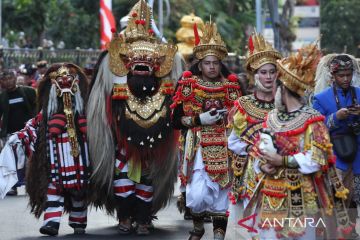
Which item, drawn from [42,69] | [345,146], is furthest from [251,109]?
[42,69]

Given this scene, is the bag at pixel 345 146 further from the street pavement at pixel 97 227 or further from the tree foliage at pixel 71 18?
the tree foliage at pixel 71 18

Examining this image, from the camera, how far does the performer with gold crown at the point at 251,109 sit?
9.05 metres

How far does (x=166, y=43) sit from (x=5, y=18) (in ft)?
76.2

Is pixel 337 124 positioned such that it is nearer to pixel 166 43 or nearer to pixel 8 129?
pixel 166 43

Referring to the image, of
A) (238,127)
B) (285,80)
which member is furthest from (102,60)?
(285,80)

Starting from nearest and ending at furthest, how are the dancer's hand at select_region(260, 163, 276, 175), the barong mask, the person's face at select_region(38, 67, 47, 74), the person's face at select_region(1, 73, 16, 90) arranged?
the dancer's hand at select_region(260, 163, 276, 175) → the barong mask → the person's face at select_region(1, 73, 16, 90) → the person's face at select_region(38, 67, 47, 74)

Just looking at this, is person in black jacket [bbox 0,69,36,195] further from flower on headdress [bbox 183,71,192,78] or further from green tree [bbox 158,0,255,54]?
green tree [bbox 158,0,255,54]

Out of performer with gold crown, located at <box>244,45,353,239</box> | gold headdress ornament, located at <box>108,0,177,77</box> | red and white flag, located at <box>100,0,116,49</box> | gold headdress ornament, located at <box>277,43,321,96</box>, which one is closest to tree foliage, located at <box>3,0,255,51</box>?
red and white flag, located at <box>100,0,116,49</box>

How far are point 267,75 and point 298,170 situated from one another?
188 cm

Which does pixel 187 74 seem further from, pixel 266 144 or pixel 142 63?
pixel 266 144

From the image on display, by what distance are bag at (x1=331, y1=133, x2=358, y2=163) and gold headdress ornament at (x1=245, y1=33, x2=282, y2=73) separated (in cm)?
148

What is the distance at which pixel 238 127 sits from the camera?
357 inches

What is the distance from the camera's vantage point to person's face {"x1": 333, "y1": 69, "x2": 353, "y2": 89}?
10.5 metres

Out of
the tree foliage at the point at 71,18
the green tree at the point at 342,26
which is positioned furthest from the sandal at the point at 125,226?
the green tree at the point at 342,26
